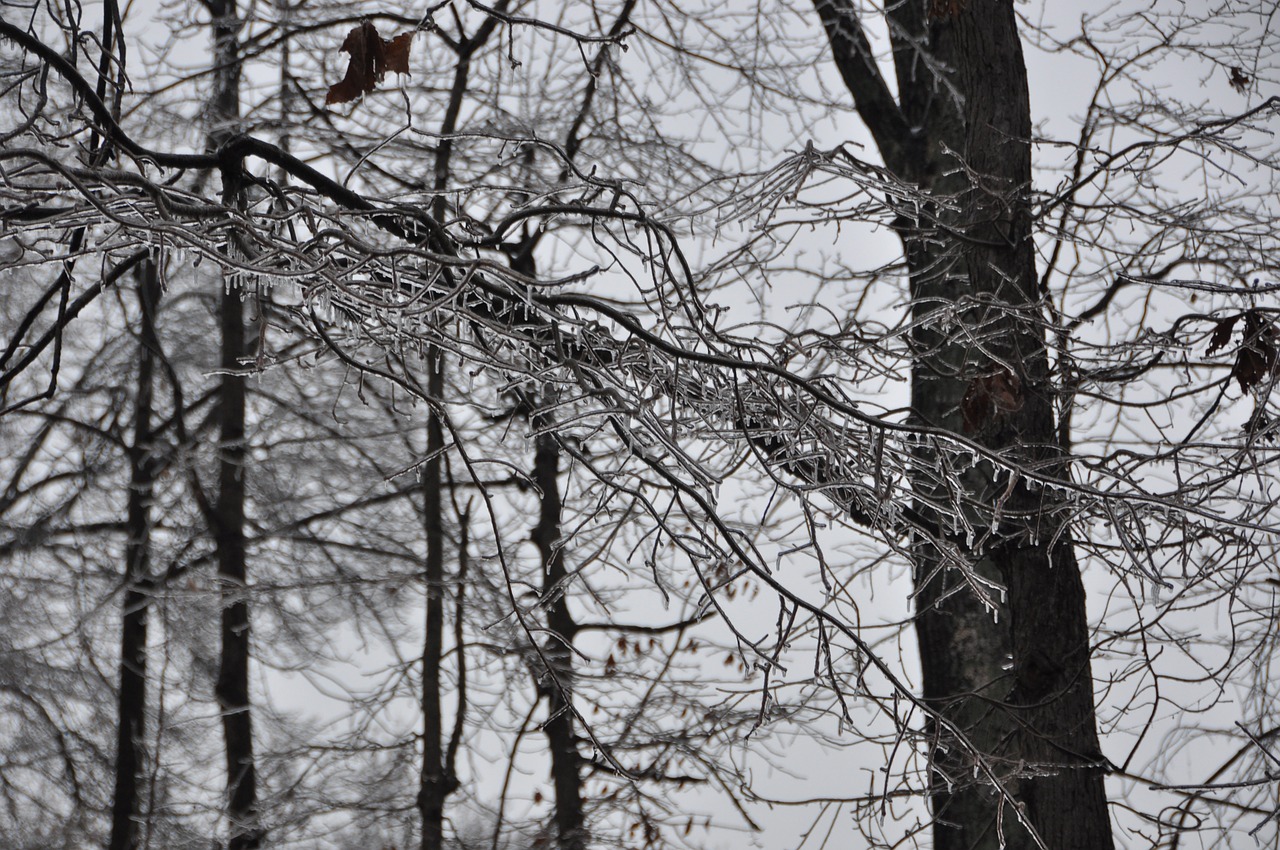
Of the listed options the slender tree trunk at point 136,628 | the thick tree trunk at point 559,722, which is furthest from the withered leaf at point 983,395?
the slender tree trunk at point 136,628

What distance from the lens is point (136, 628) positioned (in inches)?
239

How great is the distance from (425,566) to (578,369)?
14.5 feet

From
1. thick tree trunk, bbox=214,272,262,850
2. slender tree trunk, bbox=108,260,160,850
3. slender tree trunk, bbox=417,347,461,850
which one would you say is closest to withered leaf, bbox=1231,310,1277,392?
slender tree trunk, bbox=417,347,461,850

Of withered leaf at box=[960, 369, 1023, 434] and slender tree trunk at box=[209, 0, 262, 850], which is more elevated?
slender tree trunk at box=[209, 0, 262, 850]

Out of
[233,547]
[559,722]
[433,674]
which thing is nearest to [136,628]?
[233,547]

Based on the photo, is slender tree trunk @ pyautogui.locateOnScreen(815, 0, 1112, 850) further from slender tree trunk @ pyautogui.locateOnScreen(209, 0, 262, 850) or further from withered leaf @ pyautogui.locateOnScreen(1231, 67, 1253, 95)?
slender tree trunk @ pyautogui.locateOnScreen(209, 0, 262, 850)

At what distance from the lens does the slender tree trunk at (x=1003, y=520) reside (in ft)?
8.31

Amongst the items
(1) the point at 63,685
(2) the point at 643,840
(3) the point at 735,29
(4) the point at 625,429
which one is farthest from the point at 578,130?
(1) the point at 63,685

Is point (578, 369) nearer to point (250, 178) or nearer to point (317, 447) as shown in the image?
point (250, 178)

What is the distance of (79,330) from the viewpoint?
6445 millimetres

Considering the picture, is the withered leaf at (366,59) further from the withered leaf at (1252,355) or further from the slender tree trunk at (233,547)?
the slender tree trunk at (233,547)

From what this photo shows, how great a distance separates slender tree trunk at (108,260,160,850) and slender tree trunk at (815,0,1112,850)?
4.14m

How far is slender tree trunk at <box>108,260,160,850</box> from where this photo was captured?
5703 millimetres

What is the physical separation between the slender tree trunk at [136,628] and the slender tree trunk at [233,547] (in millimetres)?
409
